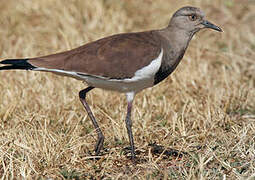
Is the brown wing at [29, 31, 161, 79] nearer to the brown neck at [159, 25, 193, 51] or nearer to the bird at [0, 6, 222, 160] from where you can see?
the bird at [0, 6, 222, 160]

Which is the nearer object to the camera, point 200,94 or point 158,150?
point 158,150

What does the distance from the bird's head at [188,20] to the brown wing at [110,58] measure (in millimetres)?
433

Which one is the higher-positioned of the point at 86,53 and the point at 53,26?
the point at 53,26

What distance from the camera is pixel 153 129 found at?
4832mm

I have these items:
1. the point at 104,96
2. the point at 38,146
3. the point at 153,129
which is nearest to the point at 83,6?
the point at 104,96

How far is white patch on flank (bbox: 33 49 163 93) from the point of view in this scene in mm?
4281

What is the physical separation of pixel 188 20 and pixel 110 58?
966 mm

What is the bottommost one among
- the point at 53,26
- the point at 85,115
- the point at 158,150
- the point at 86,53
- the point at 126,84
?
the point at 158,150

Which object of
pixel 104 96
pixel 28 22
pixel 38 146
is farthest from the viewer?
pixel 28 22

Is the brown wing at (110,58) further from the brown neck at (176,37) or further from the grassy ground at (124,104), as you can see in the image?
the grassy ground at (124,104)

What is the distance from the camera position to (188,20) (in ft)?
15.9

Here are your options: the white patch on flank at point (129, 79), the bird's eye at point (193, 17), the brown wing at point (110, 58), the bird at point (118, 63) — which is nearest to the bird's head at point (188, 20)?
the bird's eye at point (193, 17)

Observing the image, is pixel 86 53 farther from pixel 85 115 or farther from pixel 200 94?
pixel 200 94

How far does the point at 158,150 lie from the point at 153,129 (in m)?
0.41
